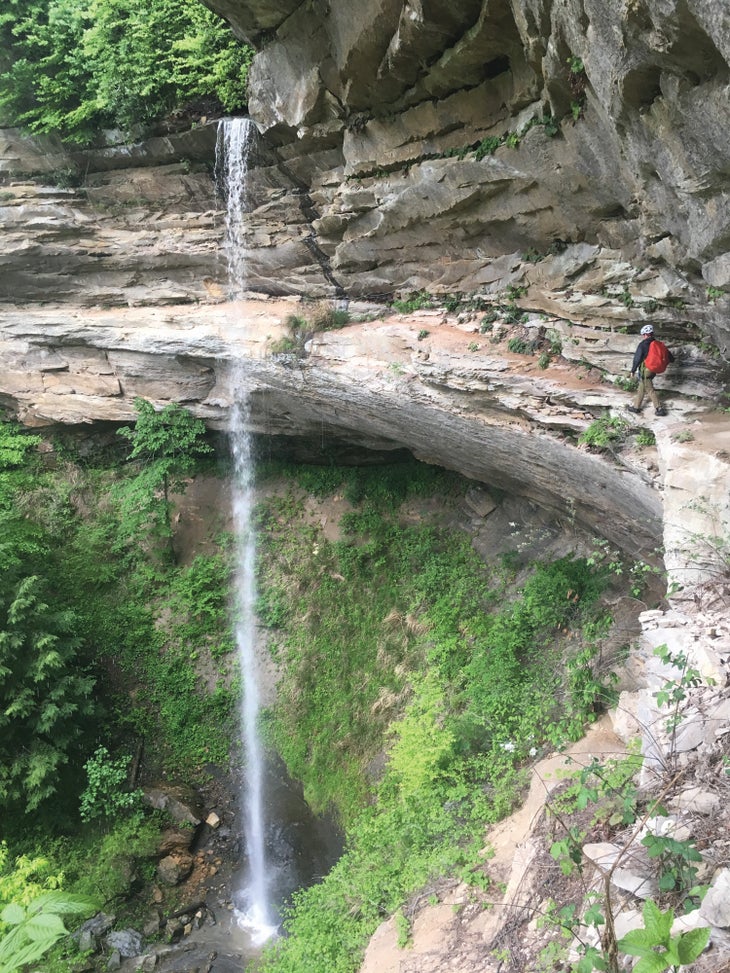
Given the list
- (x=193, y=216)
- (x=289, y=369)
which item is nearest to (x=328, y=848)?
(x=289, y=369)

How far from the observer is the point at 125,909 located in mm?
8398

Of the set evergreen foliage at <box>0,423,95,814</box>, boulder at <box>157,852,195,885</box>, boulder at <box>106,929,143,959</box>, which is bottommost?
boulder at <box>106,929,143,959</box>

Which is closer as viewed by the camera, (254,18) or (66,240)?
(254,18)

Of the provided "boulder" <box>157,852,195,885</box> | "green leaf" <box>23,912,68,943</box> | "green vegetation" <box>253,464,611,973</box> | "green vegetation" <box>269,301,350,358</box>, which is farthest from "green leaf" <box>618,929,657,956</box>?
"green vegetation" <box>269,301,350,358</box>

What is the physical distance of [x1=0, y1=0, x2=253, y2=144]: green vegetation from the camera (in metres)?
9.66

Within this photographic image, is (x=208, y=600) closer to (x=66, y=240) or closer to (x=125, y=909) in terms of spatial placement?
(x=125, y=909)

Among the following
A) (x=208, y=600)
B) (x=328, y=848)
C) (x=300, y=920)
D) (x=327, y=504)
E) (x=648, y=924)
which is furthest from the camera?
(x=327, y=504)

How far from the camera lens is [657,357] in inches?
241

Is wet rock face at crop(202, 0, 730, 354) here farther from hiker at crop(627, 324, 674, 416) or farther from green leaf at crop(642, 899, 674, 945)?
green leaf at crop(642, 899, 674, 945)

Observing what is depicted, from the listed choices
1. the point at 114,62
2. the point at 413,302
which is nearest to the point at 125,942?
the point at 413,302

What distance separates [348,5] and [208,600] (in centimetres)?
949

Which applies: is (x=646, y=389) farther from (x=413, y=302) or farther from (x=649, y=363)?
(x=413, y=302)

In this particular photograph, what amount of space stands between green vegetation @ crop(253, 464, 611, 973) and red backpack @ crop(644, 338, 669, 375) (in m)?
3.30

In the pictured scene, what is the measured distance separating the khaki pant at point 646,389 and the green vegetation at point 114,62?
25.7 ft
